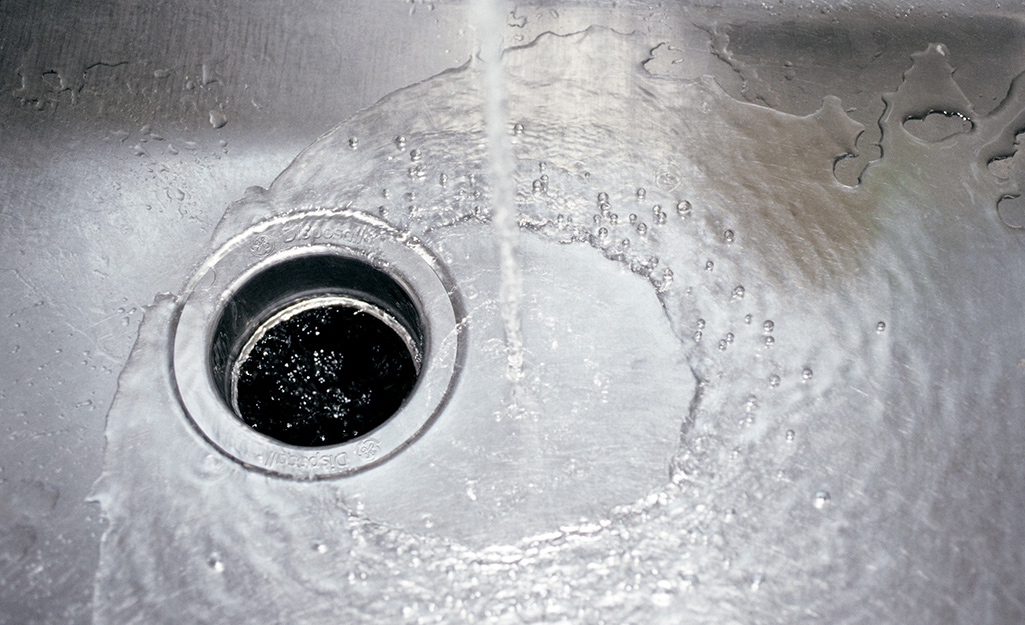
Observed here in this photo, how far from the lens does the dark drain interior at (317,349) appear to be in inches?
31.1

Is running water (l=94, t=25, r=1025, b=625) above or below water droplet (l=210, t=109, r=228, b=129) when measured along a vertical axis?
below

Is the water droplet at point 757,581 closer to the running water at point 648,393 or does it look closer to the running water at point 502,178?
the running water at point 648,393

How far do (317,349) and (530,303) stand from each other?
22 cm

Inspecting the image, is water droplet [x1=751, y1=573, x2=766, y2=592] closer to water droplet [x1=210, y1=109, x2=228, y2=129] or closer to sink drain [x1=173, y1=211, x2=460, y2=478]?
sink drain [x1=173, y1=211, x2=460, y2=478]

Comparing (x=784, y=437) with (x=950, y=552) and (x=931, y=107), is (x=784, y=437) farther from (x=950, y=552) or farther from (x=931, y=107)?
(x=931, y=107)

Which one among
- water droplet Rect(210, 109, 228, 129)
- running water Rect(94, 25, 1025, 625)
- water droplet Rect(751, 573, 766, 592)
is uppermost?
water droplet Rect(210, 109, 228, 129)

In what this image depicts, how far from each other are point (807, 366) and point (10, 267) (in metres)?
0.75

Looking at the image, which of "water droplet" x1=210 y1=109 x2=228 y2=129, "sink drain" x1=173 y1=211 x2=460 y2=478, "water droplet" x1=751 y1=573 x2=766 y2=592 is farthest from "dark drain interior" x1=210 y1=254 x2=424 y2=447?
"water droplet" x1=751 y1=573 x2=766 y2=592

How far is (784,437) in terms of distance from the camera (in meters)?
0.73

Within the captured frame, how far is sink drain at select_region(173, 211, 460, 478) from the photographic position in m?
0.74

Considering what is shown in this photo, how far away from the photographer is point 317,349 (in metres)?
0.84

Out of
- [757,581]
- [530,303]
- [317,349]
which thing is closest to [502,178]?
[530,303]

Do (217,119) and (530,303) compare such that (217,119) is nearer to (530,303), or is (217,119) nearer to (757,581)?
(530,303)

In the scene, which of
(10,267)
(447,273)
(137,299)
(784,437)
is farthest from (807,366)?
(10,267)
